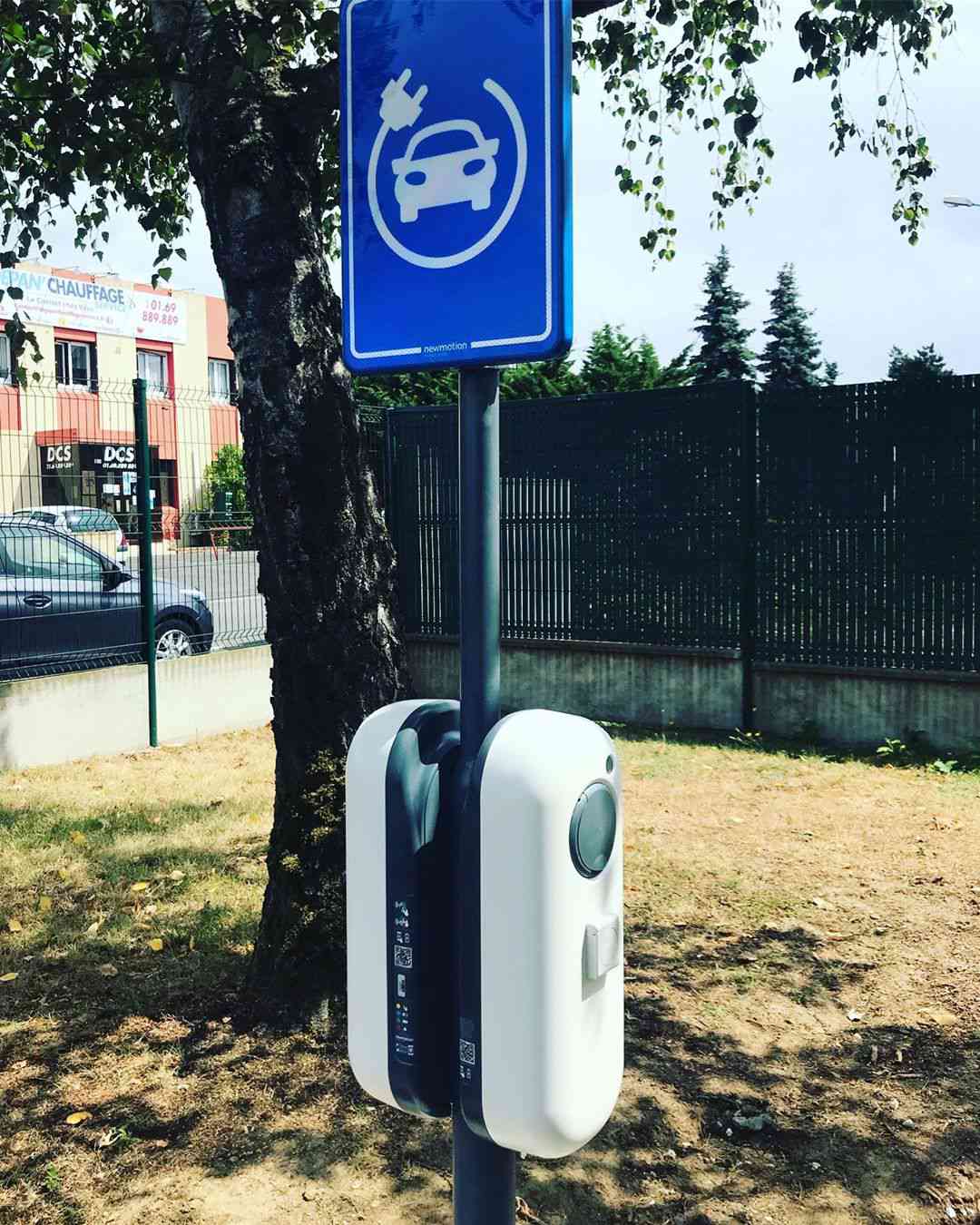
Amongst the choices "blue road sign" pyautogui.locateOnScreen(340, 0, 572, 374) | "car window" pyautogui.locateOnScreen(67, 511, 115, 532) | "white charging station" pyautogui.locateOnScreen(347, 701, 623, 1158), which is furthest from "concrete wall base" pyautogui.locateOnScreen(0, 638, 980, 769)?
"blue road sign" pyautogui.locateOnScreen(340, 0, 572, 374)

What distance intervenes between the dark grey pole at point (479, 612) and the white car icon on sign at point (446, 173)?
292 millimetres

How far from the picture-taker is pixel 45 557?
927 centimetres

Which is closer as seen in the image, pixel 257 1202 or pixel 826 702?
pixel 257 1202

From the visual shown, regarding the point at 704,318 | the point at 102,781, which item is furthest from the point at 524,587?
the point at 704,318

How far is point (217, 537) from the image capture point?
1064 cm

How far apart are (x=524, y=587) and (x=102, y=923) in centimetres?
585

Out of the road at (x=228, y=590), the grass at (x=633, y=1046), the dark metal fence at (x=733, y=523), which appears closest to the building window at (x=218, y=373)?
the road at (x=228, y=590)

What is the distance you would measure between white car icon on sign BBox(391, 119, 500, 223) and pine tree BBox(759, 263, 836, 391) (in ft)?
139

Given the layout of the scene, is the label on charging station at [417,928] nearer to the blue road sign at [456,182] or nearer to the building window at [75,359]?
the blue road sign at [456,182]

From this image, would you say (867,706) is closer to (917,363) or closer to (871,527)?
(871,527)

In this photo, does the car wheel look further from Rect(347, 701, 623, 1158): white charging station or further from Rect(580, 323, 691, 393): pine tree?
Rect(580, 323, 691, 393): pine tree

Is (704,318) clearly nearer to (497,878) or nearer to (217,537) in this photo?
(217,537)

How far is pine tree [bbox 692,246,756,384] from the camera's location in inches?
1578

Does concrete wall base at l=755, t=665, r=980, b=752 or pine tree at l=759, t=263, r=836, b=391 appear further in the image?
pine tree at l=759, t=263, r=836, b=391
